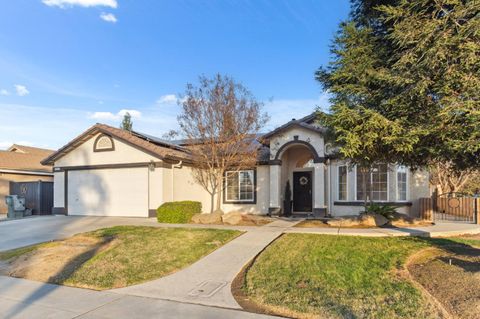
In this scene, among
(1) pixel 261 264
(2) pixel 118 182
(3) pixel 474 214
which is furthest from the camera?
(2) pixel 118 182

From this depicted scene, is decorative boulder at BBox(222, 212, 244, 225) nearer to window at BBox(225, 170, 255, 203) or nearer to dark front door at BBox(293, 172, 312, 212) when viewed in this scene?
window at BBox(225, 170, 255, 203)

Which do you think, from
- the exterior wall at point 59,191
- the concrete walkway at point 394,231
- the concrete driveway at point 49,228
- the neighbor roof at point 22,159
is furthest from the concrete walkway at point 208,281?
the neighbor roof at point 22,159

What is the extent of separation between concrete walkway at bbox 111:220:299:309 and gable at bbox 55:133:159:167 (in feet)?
28.0

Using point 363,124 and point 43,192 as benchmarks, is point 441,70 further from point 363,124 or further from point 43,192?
point 43,192

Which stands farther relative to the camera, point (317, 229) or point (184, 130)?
point (184, 130)

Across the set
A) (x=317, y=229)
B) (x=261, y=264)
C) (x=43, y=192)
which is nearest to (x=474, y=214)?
(x=317, y=229)

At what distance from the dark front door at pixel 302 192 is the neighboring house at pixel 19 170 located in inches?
724

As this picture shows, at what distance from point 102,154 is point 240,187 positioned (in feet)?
24.1

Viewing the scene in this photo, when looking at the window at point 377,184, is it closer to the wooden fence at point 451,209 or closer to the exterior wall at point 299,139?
the wooden fence at point 451,209

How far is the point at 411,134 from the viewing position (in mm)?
6289

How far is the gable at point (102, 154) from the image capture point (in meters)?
16.6

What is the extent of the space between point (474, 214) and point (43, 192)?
21.7 metres

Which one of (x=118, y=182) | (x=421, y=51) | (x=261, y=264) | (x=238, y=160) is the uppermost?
(x=421, y=51)

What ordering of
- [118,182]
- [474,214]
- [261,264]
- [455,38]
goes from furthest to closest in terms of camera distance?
1. [118,182]
2. [474,214]
3. [261,264]
4. [455,38]
